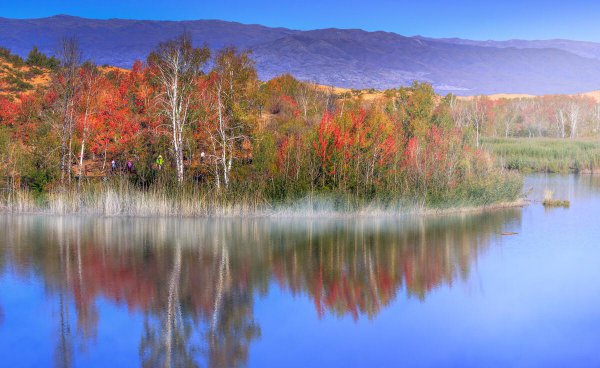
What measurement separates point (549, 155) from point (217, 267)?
33178 mm

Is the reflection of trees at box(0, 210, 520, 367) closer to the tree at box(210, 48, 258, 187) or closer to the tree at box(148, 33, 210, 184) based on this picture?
the tree at box(148, 33, 210, 184)

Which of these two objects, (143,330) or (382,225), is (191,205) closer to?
(382,225)

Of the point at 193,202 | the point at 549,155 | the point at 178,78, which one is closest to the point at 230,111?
the point at 178,78

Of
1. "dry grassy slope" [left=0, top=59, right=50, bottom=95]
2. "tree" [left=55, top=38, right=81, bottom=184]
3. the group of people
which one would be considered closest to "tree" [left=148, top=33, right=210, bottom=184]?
the group of people

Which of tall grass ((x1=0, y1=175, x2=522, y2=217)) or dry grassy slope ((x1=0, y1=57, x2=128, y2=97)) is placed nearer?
tall grass ((x1=0, y1=175, x2=522, y2=217))

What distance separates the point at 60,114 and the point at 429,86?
17.8 metres

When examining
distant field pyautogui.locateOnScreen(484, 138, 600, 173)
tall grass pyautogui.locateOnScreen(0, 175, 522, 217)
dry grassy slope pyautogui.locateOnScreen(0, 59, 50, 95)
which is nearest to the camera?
tall grass pyautogui.locateOnScreen(0, 175, 522, 217)

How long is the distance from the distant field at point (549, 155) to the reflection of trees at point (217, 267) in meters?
20.3

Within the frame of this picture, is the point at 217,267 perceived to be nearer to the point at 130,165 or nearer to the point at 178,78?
the point at 178,78

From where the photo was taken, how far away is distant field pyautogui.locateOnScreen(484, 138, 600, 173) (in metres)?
40.1

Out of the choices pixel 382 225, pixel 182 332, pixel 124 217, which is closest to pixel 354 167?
pixel 382 225

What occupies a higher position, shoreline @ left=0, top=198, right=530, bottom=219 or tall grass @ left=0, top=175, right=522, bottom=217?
tall grass @ left=0, top=175, right=522, bottom=217

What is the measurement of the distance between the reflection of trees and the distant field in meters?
20.3

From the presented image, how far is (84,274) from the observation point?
13438 millimetres
